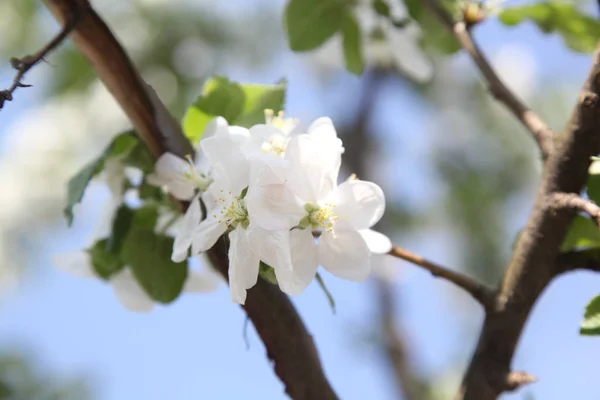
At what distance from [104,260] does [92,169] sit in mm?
100

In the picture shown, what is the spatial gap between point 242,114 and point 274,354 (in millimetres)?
202

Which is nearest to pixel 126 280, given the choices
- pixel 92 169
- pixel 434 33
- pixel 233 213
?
pixel 92 169

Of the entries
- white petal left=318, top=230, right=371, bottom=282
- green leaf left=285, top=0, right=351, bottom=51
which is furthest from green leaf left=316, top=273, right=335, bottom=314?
green leaf left=285, top=0, right=351, bottom=51

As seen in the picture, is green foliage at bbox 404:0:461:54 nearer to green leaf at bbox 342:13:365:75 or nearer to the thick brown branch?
green leaf at bbox 342:13:365:75

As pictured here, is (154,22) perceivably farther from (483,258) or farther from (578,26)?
(578,26)

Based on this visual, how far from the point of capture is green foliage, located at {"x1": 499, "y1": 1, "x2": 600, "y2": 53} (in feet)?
2.40

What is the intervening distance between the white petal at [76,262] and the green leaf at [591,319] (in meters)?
0.43

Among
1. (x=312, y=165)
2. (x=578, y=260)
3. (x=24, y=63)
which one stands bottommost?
(x=578, y=260)

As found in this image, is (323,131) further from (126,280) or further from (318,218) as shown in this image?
(126,280)

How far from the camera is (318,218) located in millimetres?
431

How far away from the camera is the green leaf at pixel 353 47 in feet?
2.51

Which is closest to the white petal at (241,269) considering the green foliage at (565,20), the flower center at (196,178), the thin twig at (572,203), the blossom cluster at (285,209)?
the blossom cluster at (285,209)

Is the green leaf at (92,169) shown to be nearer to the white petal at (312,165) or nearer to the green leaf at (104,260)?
the green leaf at (104,260)

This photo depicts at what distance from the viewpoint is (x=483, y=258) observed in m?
2.40
